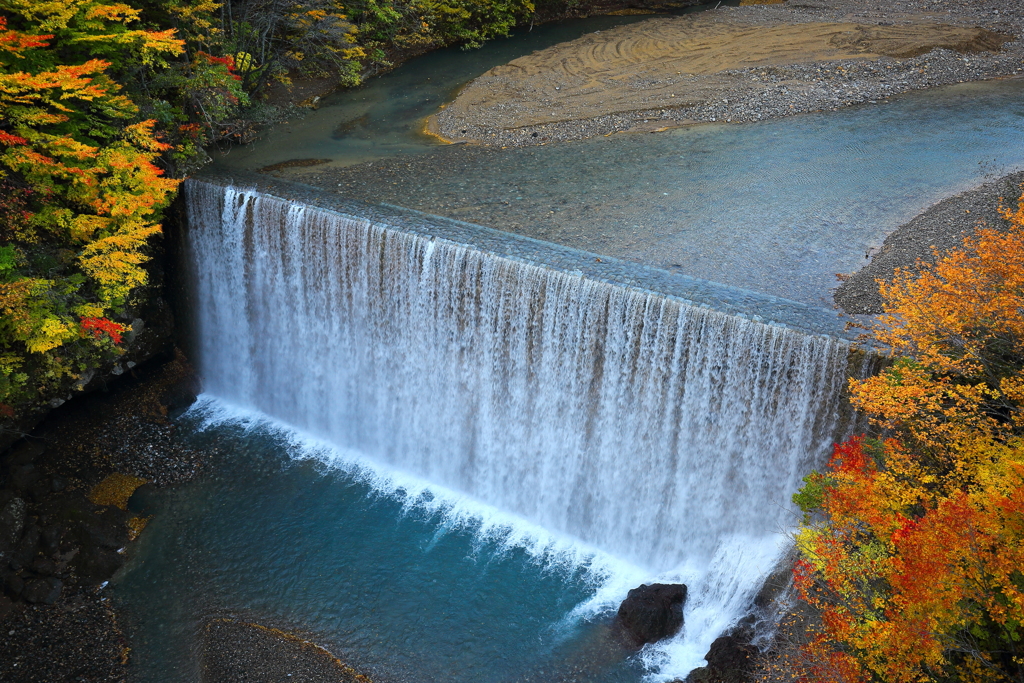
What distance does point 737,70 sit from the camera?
21.2 m

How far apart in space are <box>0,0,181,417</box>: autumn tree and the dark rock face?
31.4 ft

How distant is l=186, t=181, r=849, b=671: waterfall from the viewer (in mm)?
11492

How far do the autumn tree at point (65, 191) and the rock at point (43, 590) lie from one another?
2781 millimetres

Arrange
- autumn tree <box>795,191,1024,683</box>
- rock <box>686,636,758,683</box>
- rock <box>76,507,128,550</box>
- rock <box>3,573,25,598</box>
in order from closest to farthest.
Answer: autumn tree <box>795,191,1024,683</box>
rock <box>686,636,758,683</box>
rock <box>3,573,25,598</box>
rock <box>76,507,128,550</box>

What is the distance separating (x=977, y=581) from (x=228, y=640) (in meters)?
9.67

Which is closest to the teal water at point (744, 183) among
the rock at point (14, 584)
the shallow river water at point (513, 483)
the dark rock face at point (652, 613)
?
the shallow river water at point (513, 483)

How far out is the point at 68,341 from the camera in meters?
13.3

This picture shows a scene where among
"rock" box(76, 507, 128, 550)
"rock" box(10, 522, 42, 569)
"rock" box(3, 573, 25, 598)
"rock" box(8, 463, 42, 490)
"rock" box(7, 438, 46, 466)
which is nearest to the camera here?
"rock" box(3, 573, 25, 598)

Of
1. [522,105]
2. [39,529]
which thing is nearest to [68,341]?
[39,529]

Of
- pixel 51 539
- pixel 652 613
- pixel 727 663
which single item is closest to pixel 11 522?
pixel 51 539

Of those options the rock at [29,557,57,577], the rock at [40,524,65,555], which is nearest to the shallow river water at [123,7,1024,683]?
the rock at [29,557,57,577]

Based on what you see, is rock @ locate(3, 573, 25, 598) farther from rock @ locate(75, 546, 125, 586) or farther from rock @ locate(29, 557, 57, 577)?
rock @ locate(75, 546, 125, 586)

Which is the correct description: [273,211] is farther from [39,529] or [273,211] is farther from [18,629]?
[18,629]

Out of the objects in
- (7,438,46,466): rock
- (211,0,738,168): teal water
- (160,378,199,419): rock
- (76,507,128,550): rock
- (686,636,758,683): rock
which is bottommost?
(76,507,128,550): rock
